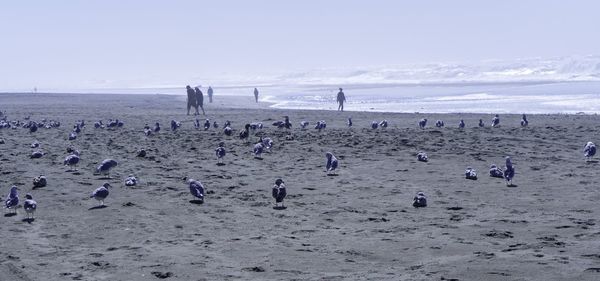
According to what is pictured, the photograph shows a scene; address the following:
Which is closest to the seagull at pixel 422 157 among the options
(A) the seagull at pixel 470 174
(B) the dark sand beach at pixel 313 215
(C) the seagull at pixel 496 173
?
(B) the dark sand beach at pixel 313 215

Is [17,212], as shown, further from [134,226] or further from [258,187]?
[258,187]

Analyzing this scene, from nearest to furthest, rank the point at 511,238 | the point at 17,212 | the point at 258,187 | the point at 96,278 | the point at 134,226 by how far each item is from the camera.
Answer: the point at 96,278
the point at 511,238
the point at 134,226
the point at 17,212
the point at 258,187

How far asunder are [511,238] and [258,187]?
6807 mm

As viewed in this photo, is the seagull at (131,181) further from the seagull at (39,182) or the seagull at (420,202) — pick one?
the seagull at (420,202)

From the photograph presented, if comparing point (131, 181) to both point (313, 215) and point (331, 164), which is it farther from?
point (331, 164)

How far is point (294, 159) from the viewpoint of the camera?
21875mm

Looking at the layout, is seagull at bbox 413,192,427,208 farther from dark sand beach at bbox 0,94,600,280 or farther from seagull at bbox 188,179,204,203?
seagull at bbox 188,179,204,203

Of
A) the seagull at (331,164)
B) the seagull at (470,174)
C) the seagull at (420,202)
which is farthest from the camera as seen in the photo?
the seagull at (331,164)

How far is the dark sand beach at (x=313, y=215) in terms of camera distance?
34.3 ft

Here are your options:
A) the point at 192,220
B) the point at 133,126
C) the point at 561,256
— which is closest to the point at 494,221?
the point at 561,256

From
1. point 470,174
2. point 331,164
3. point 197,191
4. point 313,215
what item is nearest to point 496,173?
point 470,174

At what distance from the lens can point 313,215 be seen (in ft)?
46.4

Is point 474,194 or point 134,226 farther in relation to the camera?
point 474,194

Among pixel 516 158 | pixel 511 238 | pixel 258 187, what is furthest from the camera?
pixel 516 158
